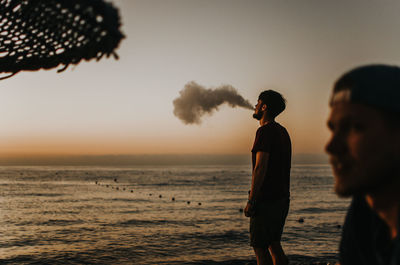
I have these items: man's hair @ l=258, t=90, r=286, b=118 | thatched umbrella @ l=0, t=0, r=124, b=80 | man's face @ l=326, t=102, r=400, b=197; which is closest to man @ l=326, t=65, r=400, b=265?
man's face @ l=326, t=102, r=400, b=197

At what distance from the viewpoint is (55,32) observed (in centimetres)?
196

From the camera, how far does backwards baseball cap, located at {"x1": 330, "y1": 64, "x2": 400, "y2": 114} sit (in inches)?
50.9

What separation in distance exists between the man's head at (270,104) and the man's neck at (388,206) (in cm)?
421

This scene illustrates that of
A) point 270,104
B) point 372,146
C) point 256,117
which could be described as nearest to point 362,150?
point 372,146

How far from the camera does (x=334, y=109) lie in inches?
58.4

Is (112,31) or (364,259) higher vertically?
(112,31)

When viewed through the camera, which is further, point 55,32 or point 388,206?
point 55,32

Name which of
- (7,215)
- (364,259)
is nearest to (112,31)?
(364,259)

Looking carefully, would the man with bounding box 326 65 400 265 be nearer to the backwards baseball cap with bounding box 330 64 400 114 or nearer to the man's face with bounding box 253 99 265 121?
the backwards baseball cap with bounding box 330 64 400 114

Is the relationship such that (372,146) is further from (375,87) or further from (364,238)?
(364,238)

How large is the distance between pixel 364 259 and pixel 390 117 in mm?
620

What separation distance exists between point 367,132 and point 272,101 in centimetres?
439

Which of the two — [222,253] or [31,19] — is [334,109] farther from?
[222,253]

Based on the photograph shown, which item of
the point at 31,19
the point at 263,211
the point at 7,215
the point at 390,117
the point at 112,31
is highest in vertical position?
the point at 31,19
